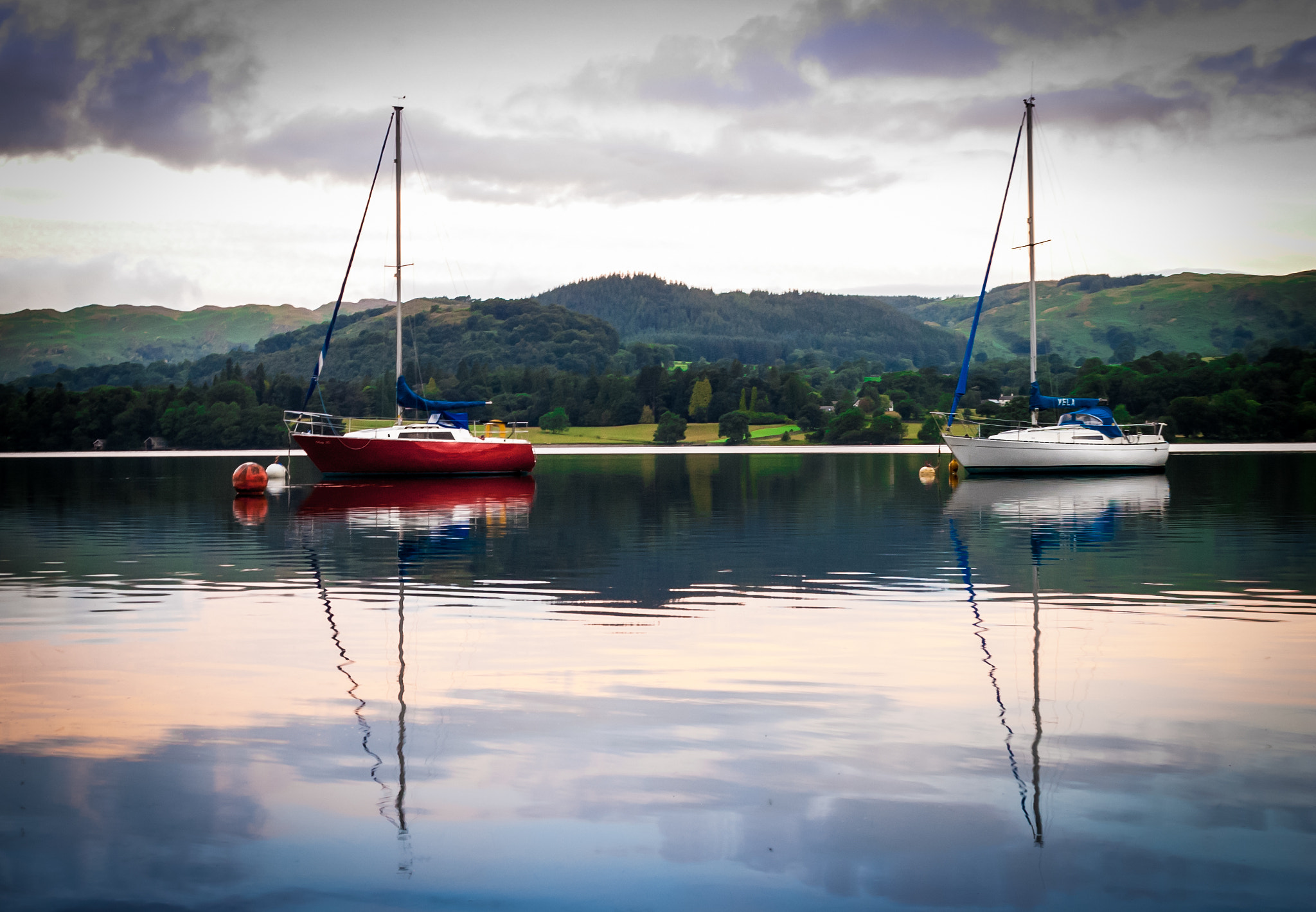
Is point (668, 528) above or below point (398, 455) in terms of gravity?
below

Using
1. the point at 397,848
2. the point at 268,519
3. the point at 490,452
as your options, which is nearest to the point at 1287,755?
the point at 397,848

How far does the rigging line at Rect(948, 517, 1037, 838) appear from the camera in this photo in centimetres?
751

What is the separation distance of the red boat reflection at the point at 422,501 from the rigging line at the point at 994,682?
15.1 m

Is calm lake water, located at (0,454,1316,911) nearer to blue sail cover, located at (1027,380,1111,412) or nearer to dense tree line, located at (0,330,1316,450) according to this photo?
blue sail cover, located at (1027,380,1111,412)

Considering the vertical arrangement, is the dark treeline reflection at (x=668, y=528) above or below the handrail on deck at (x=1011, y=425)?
below

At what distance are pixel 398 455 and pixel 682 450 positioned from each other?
322 ft

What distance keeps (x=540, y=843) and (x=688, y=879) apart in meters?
1.00

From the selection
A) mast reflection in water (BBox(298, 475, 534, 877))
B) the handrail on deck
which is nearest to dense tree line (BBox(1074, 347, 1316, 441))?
the handrail on deck

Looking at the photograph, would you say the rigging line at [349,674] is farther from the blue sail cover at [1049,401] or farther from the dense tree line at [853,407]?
the dense tree line at [853,407]

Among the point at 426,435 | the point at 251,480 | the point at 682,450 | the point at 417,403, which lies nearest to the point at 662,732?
the point at 251,480

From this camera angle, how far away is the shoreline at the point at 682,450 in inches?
4643

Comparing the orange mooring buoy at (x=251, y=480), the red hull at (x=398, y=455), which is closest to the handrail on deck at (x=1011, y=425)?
the red hull at (x=398, y=455)

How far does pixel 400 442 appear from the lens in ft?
178

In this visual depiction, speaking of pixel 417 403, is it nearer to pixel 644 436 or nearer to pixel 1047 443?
pixel 1047 443
